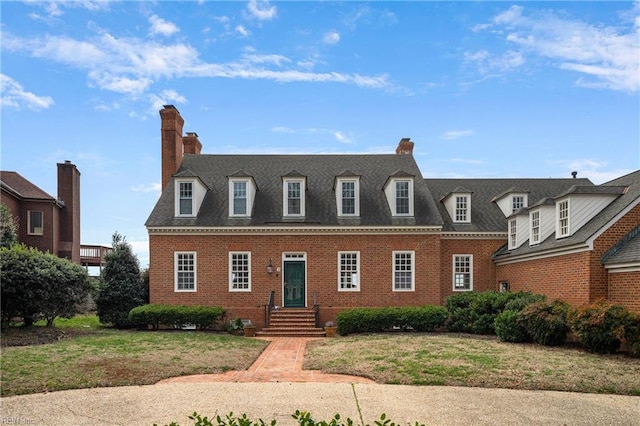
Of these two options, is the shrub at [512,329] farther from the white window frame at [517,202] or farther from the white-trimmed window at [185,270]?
the white-trimmed window at [185,270]

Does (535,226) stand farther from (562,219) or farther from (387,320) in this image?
(387,320)

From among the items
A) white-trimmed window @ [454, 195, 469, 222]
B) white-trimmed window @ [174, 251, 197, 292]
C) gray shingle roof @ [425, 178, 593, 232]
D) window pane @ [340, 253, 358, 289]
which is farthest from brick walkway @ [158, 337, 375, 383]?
white-trimmed window @ [454, 195, 469, 222]

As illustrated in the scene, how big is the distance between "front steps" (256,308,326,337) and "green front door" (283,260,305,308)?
858mm

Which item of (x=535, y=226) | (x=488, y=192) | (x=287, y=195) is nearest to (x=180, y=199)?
(x=287, y=195)

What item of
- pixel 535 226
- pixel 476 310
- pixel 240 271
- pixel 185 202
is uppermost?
pixel 185 202

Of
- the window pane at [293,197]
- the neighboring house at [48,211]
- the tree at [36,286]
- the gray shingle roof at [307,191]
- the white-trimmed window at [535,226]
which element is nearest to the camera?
the tree at [36,286]

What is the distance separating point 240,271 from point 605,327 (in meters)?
14.8

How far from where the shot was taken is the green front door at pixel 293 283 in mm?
22641

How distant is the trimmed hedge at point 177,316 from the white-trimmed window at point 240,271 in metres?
2.08

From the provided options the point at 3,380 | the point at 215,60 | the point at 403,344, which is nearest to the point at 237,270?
the point at 403,344

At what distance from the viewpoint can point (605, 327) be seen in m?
12.9

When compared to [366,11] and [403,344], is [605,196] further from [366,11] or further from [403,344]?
[366,11]

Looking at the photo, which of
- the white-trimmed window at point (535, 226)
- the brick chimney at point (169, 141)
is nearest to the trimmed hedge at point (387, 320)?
the white-trimmed window at point (535, 226)

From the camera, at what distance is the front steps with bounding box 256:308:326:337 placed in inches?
787
